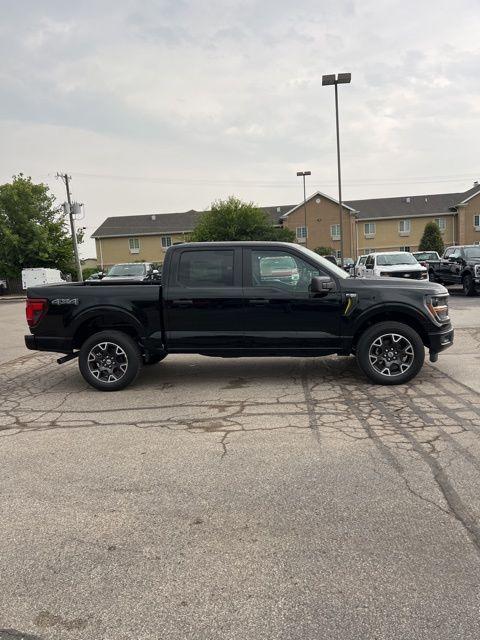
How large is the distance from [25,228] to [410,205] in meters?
44.5

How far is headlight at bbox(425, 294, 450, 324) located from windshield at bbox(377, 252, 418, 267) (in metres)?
14.7

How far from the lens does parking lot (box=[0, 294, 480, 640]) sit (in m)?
2.46

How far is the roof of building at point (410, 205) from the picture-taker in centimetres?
6078

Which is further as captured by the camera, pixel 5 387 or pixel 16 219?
pixel 16 219

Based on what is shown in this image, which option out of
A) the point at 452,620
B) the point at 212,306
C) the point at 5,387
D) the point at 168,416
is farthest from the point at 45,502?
the point at 5,387

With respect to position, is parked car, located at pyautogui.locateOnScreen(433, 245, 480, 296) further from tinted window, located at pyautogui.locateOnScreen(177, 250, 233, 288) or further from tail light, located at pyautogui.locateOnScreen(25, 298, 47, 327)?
tail light, located at pyautogui.locateOnScreen(25, 298, 47, 327)

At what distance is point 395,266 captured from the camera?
20.3m

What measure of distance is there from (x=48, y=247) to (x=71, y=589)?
129 ft

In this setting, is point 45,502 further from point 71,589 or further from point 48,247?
point 48,247

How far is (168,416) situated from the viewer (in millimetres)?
5660

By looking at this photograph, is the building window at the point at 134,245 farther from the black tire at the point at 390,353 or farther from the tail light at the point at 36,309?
the black tire at the point at 390,353

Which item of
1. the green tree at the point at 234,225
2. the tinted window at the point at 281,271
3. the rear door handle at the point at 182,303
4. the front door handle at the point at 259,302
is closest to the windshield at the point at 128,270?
the rear door handle at the point at 182,303

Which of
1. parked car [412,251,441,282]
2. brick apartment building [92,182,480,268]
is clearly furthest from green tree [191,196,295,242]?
parked car [412,251,441,282]

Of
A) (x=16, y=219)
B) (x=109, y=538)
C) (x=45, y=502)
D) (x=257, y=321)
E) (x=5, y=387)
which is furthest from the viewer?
(x=16, y=219)
